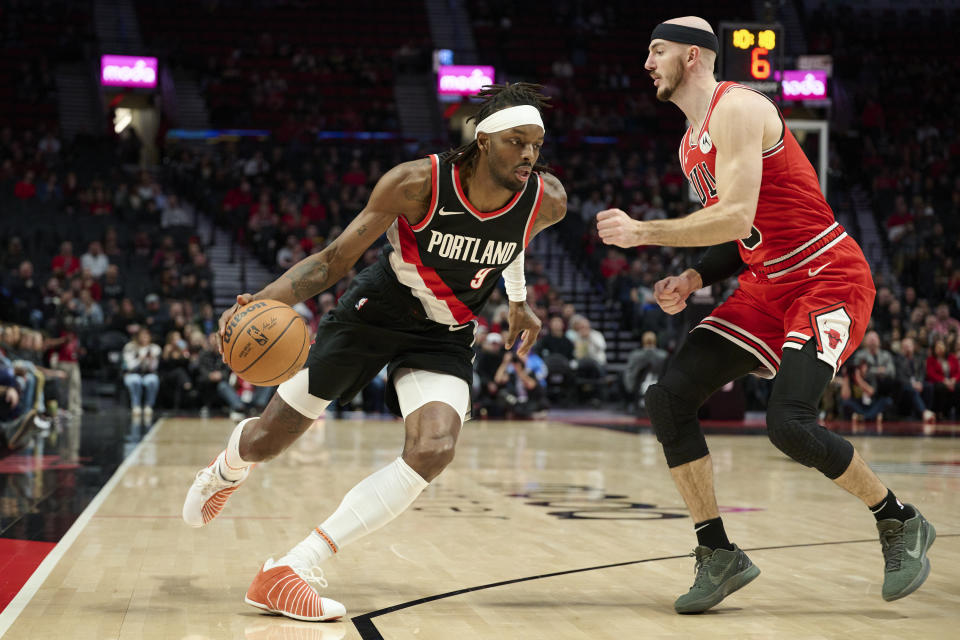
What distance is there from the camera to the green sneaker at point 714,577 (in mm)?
3846

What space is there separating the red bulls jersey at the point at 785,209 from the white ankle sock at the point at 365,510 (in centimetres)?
148

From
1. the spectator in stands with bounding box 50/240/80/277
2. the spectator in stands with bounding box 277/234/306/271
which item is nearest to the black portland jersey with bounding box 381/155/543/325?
the spectator in stands with bounding box 50/240/80/277

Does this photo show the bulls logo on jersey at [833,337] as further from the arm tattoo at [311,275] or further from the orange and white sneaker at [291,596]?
the orange and white sneaker at [291,596]

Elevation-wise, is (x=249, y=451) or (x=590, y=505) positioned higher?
(x=249, y=451)

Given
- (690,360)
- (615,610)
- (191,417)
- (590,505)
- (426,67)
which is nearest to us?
(615,610)

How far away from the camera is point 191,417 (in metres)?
14.7

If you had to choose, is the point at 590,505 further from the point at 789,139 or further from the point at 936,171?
the point at 936,171

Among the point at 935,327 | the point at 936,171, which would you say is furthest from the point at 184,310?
the point at 936,171

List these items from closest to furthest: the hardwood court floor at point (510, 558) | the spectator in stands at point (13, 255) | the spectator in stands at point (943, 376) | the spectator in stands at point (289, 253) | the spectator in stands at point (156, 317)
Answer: the hardwood court floor at point (510, 558), the spectator in stands at point (943, 376), the spectator in stands at point (156, 317), the spectator in stands at point (13, 255), the spectator in stands at point (289, 253)

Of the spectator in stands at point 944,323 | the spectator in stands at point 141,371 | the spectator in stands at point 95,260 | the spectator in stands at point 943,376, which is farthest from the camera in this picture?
the spectator in stands at point 95,260

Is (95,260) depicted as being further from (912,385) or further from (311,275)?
(311,275)

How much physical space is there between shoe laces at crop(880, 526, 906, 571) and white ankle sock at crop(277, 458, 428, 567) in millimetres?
1613

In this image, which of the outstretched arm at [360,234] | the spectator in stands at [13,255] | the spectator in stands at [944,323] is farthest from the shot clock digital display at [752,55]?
the spectator in stands at [13,255]

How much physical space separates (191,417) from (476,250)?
441 inches
